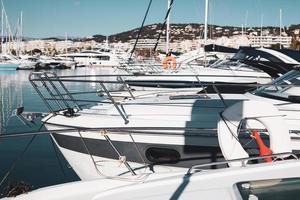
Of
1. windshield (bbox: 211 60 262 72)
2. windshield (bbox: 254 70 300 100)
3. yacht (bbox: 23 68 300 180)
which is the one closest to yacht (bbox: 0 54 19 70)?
windshield (bbox: 211 60 262 72)

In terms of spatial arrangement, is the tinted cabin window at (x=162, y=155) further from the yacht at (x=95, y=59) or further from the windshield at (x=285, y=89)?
the yacht at (x=95, y=59)

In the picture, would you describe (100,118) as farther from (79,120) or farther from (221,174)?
(221,174)

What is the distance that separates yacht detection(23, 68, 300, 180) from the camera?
198 inches

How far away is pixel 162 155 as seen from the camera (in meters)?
5.24

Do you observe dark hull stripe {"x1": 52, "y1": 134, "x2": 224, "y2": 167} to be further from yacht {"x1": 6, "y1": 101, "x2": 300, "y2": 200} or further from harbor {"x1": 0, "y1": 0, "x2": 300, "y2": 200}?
yacht {"x1": 6, "y1": 101, "x2": 300, "y2": 200}

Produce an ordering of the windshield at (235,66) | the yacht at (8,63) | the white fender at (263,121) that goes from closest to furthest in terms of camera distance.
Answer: the white fender at (263,121) → the windshield at (235,66) → the yacht at (8,63)

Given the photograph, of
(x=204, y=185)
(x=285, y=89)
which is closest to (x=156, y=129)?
(x=204, y=185)

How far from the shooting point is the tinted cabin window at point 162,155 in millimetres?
5172

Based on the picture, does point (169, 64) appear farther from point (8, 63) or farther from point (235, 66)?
point (8, 63)

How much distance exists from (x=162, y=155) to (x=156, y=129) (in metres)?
0.62

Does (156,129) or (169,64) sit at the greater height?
(169,64)

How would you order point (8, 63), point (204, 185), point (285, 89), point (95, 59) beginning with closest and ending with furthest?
point (204, 185), point (285, 89), point (8, 63), point (95, 59)

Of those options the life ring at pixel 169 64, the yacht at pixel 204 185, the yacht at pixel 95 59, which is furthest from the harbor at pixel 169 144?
the yacht at pixel 95 59

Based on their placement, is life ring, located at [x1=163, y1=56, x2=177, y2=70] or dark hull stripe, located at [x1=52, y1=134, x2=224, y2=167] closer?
dark hull stripe, located at [x1=52, y1=134, x2=224, y2=167]
